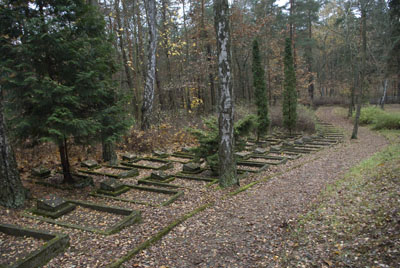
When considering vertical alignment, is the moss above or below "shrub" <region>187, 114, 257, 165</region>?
below

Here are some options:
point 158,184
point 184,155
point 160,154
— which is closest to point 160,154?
point 160,154

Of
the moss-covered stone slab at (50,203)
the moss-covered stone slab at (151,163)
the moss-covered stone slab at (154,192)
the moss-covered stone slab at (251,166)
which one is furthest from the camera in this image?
the moss-covered stone slab at (151,163)

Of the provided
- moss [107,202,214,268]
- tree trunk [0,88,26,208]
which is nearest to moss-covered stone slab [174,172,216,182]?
moss [107,202,214,268]

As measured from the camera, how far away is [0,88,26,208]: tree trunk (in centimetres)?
475

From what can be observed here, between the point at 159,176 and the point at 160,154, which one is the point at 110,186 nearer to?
the point at 159,176

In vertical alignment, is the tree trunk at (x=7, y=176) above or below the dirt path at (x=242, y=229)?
above

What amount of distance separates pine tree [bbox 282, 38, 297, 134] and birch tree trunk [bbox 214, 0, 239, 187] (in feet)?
34.5

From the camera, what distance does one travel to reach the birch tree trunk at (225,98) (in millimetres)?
6027

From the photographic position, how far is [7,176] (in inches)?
189

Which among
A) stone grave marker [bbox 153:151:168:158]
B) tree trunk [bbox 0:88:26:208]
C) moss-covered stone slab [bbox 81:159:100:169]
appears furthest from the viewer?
stone grave marker [bbox 153:151:168:158]

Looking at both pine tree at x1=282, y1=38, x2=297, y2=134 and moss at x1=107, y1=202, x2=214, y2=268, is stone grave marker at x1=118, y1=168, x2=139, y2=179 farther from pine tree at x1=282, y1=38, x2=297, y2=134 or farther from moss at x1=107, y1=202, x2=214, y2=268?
pine tree at x1=282, y1=38, x2=297, y2=134

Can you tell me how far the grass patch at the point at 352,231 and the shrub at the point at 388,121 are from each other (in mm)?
13082

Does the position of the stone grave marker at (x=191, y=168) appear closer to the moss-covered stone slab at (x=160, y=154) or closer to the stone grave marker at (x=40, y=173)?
the moss-covered stone slab at (x=160, y=154)

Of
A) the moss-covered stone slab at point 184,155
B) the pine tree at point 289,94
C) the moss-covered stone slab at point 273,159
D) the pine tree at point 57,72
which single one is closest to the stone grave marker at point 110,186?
the pine tree at point 57,72
